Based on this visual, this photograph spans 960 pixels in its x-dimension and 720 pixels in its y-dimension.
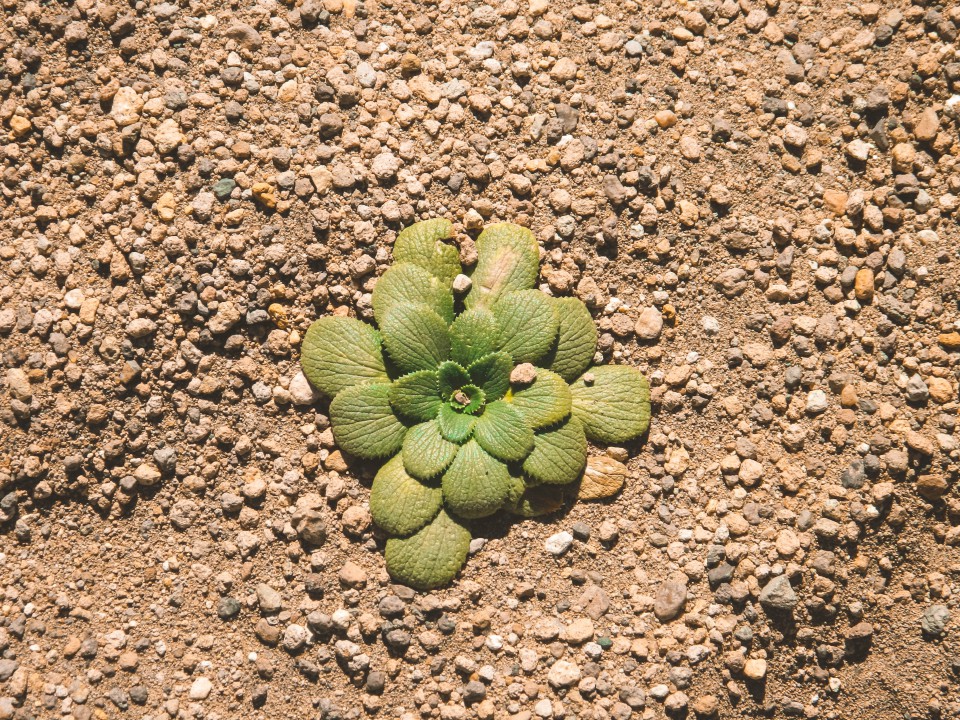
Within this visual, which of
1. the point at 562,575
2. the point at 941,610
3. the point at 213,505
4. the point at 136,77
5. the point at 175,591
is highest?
the point at 136,77

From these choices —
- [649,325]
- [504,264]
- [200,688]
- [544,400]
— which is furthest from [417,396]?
[200,688]

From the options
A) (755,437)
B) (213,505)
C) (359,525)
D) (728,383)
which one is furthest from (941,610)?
(213,505)

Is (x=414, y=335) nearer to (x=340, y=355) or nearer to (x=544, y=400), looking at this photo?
(x=340, y=355)

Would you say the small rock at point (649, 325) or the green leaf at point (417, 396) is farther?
the small rock at point (649, 325)

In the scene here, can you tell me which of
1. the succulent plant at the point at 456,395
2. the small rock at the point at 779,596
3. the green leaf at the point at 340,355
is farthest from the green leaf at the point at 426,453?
the small rock at the point at 779,596

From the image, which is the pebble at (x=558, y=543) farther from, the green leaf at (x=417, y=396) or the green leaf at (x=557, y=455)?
the green leaf at (x=417, y=396)

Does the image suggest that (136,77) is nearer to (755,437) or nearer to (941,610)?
(755,437)
